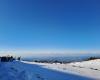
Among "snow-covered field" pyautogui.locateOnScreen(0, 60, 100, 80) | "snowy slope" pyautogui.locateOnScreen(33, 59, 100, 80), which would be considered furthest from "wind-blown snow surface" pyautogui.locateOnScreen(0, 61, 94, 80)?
"snowy slope" pyautogui.locateOnScreen(33, 59, 100, 80)

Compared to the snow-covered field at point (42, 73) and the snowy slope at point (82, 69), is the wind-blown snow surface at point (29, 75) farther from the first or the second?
the snowy slope at point (82, 69)

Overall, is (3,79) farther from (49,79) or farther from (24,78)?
(49,79)

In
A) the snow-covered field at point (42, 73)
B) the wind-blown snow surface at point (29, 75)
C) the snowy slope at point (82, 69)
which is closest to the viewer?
the wind-blown snow surface at point (29, 75)

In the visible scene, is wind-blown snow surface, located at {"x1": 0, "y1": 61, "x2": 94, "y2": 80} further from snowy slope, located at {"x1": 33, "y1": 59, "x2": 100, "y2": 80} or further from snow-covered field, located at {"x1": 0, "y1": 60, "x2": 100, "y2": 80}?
snowy slope, located at {"x1": 33, "y1": 59, "x2": 100, "y2": 80}

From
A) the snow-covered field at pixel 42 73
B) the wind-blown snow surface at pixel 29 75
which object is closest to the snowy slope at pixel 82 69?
the snow-covered field at pixel 42 73

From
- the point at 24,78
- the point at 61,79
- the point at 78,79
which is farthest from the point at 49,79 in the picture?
the point at 24,78

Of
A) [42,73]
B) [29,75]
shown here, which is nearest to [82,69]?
[42,73]

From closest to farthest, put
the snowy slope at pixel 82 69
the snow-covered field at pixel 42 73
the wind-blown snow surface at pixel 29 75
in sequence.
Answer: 1. the wind-blown snow surface at pixel 29 75
2. the snow-covered field at pixel 42 73
3. the snowy slope at pixel 82 69

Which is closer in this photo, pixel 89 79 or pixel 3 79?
pixel 3 79

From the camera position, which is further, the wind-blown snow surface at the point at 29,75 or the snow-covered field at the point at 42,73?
the snow-covered field at the point at 42,73

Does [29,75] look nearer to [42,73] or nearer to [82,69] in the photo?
[42,73]

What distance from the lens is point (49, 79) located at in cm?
1173

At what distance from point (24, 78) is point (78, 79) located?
3948 millimetres

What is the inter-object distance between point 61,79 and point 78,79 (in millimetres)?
969
